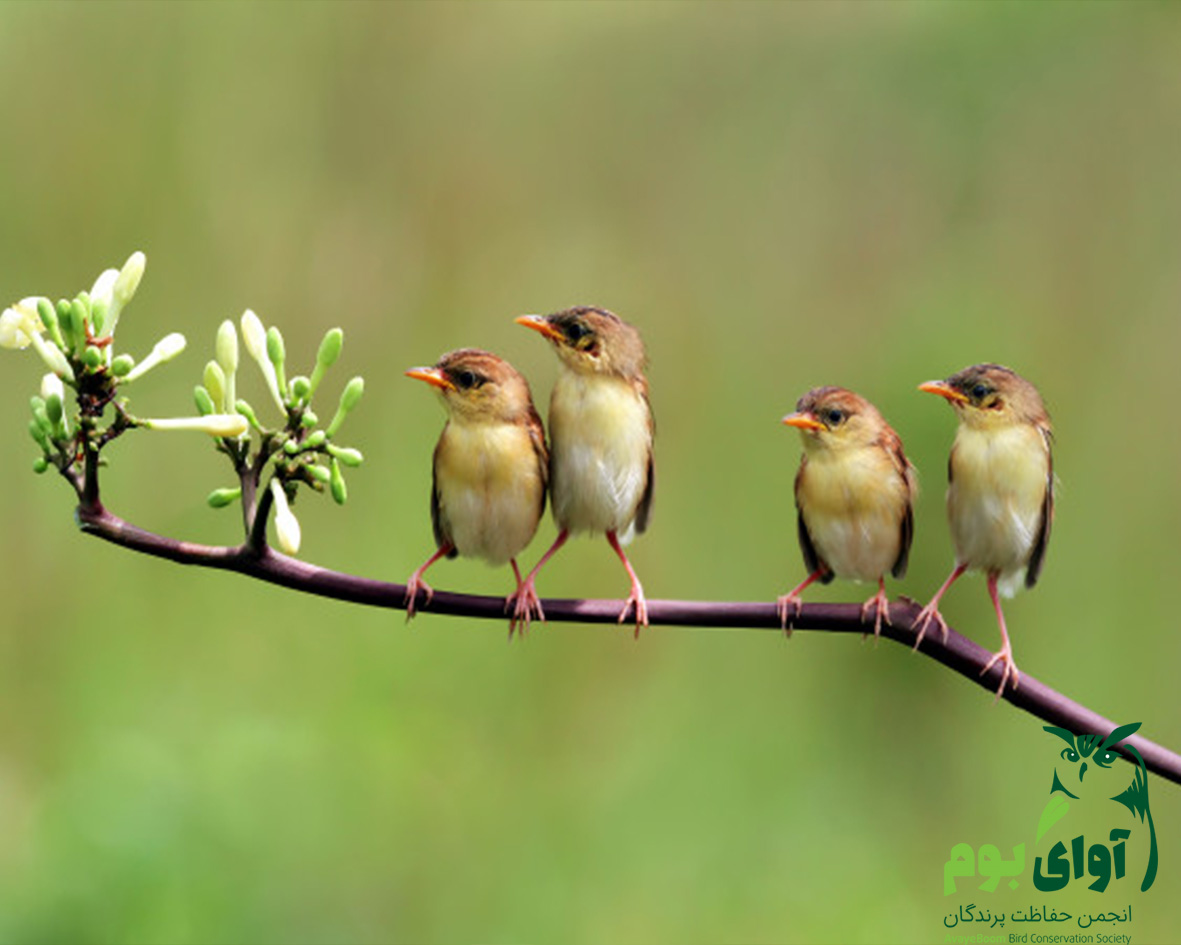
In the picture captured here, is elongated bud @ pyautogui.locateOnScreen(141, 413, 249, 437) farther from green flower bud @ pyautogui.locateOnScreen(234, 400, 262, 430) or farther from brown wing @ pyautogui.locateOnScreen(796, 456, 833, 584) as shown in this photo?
brown wing @ pyautogui.locateOnScreen(796, 456, 833, 584)

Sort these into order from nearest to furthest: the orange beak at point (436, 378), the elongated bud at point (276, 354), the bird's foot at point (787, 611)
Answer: the bird's foot at point (787, 611)
the elongated bud at point (276, 354)
the orange beak at point (436, 378)

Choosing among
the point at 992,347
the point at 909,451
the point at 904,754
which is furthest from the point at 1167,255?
the point at 904,754

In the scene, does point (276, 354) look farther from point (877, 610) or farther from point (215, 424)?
point (877, 610)

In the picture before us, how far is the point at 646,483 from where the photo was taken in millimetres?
2662

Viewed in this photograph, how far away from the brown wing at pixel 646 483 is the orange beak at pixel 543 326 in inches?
→ 6.5

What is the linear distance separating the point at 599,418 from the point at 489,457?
20 centimetres

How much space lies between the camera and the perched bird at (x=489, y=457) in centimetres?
252

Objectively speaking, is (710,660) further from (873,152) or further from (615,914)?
(873,152)

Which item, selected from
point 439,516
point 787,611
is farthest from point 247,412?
point 439,516

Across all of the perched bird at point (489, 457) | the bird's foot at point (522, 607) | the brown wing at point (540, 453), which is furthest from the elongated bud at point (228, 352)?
the brown wing at point (540, 453)

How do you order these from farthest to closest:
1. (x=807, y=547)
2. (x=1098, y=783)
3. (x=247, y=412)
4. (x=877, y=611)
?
(x=1098, y=783) < (x=807, y=547) < (x=247, y=412) < (x=877, y=611)

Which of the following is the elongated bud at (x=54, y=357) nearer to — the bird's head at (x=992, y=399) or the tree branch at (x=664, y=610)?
the tree branch at (x=664, y=610)

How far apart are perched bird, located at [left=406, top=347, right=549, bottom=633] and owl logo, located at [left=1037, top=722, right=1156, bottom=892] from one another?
33.5 inches

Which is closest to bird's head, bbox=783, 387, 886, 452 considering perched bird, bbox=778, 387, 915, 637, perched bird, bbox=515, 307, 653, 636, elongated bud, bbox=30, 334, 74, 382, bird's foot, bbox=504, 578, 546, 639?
perched bird, bbox=778, 387, 915, 637
